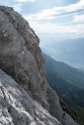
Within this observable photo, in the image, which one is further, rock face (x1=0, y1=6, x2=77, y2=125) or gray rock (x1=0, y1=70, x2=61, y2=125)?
rock face (x1=0, y1=6, x2=77, y2=125)

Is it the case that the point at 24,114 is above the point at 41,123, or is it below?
above

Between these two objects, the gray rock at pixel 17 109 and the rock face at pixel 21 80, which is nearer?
the gray rock at pixel 17 109

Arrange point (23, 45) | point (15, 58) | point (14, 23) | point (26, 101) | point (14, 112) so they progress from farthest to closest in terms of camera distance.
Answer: point (14, 23), point (23, 45), point (15, 58), point (26, 101), point (14, 112)

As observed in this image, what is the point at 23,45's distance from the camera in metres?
39.7

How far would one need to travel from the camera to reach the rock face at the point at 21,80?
78.9 feet

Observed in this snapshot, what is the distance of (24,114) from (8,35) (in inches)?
666

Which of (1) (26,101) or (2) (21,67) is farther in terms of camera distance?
(2) (21,67)

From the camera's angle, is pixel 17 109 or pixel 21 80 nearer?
pixel 17 109

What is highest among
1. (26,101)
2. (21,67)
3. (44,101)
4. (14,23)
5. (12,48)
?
(14,23)

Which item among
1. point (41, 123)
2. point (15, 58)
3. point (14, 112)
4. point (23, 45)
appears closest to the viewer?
point (14, 112)

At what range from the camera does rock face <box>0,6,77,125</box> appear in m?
24.1

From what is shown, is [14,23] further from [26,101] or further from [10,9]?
[26,101]

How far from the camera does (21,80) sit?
119 ft

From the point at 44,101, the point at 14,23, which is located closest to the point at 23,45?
the point at 14,23
